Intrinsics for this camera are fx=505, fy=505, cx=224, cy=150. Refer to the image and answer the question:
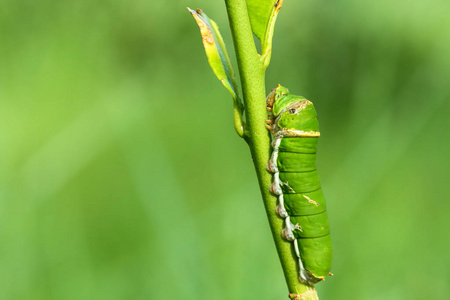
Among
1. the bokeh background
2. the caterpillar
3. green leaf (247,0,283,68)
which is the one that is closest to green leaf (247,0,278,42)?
green leaf (247,0,283,68)

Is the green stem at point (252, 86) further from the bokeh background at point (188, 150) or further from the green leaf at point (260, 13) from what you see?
the bokeh background at point (188, 150)

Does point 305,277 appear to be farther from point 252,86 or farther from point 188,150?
point 188,150

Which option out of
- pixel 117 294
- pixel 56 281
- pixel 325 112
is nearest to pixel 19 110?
pixel 56 281

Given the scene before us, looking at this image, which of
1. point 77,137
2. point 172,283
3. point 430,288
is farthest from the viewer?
point 77,137

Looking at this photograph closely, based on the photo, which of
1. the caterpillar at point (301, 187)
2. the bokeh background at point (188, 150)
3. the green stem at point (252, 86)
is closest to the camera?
the green stem at point (252, 86)

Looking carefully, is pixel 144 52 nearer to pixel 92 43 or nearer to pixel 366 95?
pixel 92 43

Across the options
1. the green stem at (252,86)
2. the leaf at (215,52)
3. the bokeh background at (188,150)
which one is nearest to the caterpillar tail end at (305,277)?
the green stem at (252,86)
